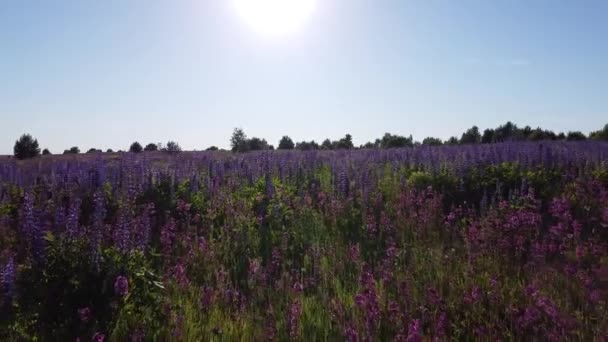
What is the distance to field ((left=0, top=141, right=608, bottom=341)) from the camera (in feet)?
11.6

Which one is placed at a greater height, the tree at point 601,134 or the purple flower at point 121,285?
the tree at point 601,134

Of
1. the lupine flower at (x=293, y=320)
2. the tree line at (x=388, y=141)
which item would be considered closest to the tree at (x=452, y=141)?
the tree line at (x=388, y=141)

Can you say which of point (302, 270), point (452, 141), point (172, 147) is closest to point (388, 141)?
point (452, 141)

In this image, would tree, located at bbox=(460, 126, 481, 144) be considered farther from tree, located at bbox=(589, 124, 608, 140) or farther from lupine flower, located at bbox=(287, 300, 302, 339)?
lupine flower, located at bbox=(287, 300, 302, 339)

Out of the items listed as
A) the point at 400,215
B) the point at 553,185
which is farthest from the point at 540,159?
the point at 400,215

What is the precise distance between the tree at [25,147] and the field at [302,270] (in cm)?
2560

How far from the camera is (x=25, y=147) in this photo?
30.7m

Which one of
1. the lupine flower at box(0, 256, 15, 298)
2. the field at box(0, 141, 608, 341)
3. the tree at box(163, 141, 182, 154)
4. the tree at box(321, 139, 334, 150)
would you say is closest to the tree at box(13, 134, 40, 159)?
the tree at box(163, 141, 182, 154)

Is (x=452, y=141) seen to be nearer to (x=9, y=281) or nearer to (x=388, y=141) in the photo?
(x=388, y=141)

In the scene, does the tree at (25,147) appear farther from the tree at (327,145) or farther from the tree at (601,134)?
the tree at (601,134)

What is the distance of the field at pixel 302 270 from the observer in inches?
140

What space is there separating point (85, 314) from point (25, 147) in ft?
106

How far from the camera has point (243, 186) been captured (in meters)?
9.13

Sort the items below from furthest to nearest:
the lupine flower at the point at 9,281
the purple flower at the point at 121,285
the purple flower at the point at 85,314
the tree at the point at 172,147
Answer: the tree at the point at 172,147
the lupine flower at the point at 9,281
the purple flower at the point at 121,285
the purple flower at the point at 85,314
